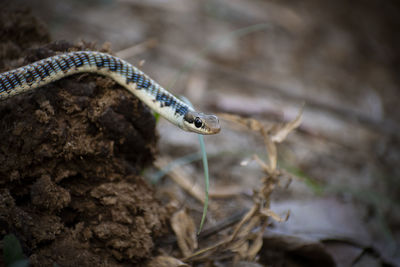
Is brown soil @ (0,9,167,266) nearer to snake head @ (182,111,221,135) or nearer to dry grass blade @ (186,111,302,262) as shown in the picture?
snake head @ (182,111,221,135)

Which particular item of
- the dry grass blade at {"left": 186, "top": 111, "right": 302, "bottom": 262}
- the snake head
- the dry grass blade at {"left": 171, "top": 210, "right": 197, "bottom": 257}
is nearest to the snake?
the snake head

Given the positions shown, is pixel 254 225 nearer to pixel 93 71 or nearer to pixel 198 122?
pixel 198 122

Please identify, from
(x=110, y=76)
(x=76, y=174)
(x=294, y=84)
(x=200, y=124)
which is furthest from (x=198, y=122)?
(x=294, y=84)

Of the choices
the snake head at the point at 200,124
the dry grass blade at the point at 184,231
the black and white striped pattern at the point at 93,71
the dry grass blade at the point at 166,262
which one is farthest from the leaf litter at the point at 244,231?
the black and white striped pattern at the point at 93,71

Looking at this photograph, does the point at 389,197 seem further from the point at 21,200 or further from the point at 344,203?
the point at 21,200

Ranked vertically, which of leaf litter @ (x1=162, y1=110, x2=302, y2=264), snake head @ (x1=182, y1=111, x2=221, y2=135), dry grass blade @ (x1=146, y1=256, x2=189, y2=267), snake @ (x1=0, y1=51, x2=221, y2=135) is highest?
snake @ (x1=0, y1=51, x2=221, y2=135)

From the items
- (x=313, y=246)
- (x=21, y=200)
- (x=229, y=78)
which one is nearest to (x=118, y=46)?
(x=229, y=78)

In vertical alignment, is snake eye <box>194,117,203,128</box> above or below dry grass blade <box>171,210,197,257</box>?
above

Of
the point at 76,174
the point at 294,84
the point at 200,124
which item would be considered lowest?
the point at 76,174
